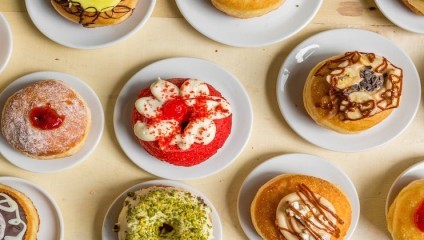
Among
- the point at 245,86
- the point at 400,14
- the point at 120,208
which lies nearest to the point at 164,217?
the point at 120,208

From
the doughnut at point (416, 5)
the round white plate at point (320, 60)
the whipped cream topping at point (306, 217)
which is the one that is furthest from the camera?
the round white plate at point (320, 60)

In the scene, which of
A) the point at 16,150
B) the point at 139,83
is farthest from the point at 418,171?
the point at 16,150

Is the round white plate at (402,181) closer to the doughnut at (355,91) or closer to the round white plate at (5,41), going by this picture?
the doughnut at (355,91)

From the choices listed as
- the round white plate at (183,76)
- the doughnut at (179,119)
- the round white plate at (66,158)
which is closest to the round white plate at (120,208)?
the round white plate at (183,76)

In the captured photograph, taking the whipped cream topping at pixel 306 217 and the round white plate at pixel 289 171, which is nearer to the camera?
the whipped cream topping at pixel 306 217

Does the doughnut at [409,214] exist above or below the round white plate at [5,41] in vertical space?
below

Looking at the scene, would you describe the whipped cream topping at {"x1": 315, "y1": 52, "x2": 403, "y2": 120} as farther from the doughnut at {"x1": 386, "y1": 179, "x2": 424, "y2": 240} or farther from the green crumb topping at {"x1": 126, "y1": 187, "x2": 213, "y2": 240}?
the green crumb topping at {"x1": 126, "y1": 187, "x2": 213, "y2": 240}

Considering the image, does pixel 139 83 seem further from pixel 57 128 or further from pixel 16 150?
pixel 16 150
